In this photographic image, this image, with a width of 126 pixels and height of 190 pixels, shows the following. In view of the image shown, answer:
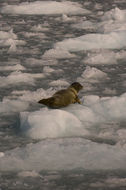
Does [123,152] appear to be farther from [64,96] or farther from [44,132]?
[64,96]

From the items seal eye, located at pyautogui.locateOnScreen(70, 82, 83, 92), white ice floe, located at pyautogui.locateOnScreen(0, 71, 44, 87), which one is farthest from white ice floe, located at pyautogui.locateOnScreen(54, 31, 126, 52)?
seal eye, located at pyautogui.locateOnScreen(70, 82, 83, 92)

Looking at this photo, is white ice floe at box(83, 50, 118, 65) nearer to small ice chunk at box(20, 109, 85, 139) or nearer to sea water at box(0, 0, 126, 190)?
sea water at box(0, 0, 126, 190)

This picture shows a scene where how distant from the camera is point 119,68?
8484 mm

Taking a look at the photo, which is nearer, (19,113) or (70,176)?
(70,176)

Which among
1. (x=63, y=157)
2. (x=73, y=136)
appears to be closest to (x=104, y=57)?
(x=73, y=136)

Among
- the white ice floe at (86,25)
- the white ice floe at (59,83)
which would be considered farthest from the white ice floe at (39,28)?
the white ice floe at (59,83)

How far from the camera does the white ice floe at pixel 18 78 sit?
7767mm

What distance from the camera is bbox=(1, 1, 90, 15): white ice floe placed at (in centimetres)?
1260

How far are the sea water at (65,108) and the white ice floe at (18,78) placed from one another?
0.01m

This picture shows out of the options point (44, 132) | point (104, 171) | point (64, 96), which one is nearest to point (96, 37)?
point (64, 96)

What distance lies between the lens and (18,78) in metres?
7.89

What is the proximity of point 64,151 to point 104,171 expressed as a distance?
1.43 ft

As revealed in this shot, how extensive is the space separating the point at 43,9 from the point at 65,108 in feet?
21.1

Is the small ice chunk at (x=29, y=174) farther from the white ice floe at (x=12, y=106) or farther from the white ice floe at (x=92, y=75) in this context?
the white ice floe at (x=92, y=75)
